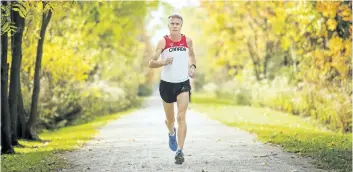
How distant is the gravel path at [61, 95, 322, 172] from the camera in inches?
376

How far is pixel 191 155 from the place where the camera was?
11086 mm

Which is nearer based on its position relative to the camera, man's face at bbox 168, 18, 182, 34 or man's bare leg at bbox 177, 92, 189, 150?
man's face at bbox 168, 18, 182, 34

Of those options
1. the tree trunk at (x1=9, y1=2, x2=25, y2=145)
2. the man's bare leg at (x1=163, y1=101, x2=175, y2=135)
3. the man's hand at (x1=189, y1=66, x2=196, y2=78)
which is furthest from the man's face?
the tree trunk at (x1=9, y1=2, x2=25, y2=145)

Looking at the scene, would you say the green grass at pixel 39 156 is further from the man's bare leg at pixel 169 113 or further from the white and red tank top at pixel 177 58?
the white and red tank top at pixel 177 58

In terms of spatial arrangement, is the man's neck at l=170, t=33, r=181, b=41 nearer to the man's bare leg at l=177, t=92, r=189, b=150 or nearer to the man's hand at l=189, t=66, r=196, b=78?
the man's hand at l=189, t=66, r=196, b=78

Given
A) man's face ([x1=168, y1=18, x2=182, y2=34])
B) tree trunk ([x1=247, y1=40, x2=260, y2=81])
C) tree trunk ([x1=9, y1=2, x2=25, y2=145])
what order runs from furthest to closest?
1. tree trunk ([x1=247, y1=40, x2=260, y2=81])
2. tree trunk ([x1=9, y1=2, x2=25, y2=145])
3. man's face ([x1=168, y1=18, x2=182, y2=34])

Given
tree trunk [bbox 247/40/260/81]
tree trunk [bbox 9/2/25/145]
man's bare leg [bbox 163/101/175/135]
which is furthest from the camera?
tree trunk [bbox 247/40/260/81]

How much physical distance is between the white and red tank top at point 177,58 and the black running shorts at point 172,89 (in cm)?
8

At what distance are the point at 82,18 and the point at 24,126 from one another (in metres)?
10.5

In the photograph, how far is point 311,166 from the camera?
964 cm

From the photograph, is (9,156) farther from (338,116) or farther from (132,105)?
(132,105)

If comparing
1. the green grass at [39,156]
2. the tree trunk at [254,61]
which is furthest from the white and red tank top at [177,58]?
→ the tree trunk at [254,61]

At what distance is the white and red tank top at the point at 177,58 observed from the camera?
9.78 meters

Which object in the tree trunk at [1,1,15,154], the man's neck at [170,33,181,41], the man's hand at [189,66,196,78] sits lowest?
the tree trunk at [1,1,15,154]
